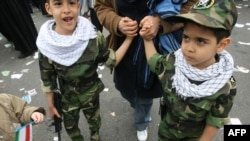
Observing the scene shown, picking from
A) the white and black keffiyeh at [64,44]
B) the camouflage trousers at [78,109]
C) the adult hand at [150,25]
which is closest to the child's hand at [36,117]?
the camouflage trousers at [78,109]

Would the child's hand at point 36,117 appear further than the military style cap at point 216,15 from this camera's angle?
Yes

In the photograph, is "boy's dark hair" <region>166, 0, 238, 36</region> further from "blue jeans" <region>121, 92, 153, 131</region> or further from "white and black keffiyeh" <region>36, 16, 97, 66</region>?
"blue jeans" <region>121, 92, 153, 131</region>

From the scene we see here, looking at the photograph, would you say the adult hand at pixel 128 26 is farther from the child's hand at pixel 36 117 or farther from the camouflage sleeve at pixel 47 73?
the child's hand at pixel 36 117

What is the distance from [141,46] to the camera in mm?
1836

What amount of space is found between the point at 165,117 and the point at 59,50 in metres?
0.79

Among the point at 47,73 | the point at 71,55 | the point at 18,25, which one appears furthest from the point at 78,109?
the point at 18,25

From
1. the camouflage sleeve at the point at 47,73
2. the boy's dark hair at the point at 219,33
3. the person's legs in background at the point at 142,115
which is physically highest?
the boy's dark hair at the point at 219,33

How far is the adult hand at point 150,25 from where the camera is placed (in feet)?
5.24

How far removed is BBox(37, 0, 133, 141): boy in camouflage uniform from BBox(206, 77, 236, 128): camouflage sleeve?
2.15 ft

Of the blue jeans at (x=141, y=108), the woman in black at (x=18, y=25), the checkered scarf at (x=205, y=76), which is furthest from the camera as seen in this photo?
the woman in black at (x=18, y=25)

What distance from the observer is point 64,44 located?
67.0 inches

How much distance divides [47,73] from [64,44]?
28 centimetres

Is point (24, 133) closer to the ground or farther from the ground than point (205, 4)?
closer to the ground

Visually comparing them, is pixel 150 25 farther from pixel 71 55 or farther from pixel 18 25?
pixel 18 25
